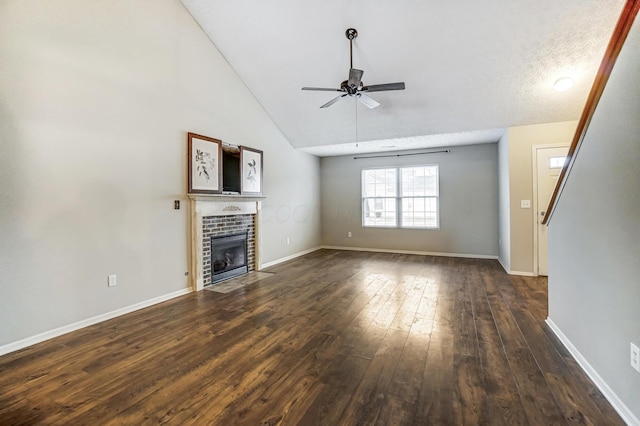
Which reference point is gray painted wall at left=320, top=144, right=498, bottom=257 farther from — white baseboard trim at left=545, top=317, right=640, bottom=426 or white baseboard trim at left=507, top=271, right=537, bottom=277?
white baseboard trim at left=545, top=317, right=640, bottom=426

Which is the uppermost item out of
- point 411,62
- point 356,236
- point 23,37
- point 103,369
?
point 411,62

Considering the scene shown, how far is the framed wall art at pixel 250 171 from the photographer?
189 inches

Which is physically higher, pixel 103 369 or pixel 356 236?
pixel 356 236

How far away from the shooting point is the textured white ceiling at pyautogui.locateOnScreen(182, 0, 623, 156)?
318 centimetres

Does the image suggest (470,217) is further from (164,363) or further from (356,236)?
(164,363)

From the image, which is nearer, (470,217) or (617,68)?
(617,68)

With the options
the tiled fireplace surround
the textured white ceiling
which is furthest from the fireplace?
the textured white ceiling

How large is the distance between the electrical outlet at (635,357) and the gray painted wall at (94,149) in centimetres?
416

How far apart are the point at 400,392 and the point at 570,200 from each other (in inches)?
78.3

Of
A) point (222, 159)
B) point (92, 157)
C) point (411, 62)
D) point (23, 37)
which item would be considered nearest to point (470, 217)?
point (411, 62)

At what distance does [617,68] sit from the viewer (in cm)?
160

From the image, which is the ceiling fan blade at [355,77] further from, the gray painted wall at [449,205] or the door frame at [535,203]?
the gray painted wall at [449,205]

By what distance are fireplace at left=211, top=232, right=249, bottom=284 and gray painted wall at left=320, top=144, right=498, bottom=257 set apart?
3.23 m

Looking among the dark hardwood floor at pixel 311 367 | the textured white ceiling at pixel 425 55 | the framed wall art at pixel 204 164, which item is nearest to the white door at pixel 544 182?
the textured white ceiling at pixel 425 55
